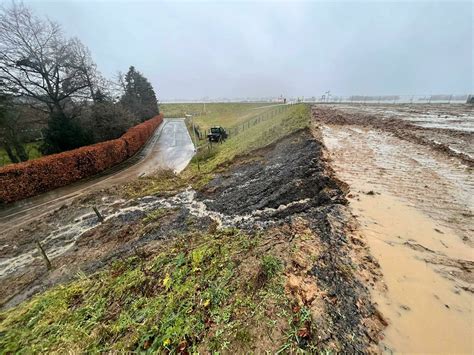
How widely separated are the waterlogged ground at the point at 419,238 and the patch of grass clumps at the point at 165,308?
5.60 feet

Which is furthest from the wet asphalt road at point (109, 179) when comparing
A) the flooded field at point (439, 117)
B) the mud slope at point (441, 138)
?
the flooded field at point (439, 117)

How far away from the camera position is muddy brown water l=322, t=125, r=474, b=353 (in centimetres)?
275

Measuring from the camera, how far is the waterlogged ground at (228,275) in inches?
105

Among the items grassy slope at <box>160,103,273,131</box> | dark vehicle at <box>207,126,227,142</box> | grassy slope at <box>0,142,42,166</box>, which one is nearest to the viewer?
grassy slope at <box>0,142,42,166</box>

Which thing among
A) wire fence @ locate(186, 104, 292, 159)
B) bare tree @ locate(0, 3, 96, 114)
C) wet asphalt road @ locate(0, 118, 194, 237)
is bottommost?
wet asphalt road @ locate(0, 118, 194, 237)

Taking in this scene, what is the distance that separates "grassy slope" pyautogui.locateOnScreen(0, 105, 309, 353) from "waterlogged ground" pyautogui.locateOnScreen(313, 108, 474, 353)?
1544 millimetres

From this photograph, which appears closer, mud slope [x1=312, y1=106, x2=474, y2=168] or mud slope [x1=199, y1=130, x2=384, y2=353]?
mud slope [x1=199, y1=130, x2=384, y2=353]

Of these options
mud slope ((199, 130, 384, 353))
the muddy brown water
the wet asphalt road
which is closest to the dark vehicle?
the wet asphalt road

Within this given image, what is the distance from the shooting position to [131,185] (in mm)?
12531

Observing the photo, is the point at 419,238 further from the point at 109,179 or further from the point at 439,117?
the point at 439,117

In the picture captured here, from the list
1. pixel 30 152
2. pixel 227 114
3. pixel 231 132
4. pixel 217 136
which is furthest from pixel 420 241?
pixel 227 114

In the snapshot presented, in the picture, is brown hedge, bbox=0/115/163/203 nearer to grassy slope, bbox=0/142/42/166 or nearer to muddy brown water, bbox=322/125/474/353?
grassy slope, bbox=0/142/42/166

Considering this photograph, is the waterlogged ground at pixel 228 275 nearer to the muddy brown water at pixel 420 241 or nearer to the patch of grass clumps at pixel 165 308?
the patch of grass clumps at pixel 165 308

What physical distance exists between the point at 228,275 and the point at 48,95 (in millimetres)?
22731
